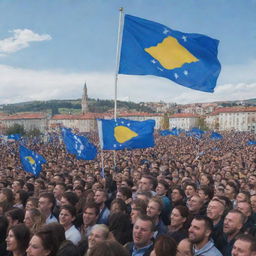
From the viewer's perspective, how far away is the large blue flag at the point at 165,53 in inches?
331

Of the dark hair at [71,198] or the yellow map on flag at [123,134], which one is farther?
the yellow map on flag at [123,134]

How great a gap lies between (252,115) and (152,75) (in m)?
134

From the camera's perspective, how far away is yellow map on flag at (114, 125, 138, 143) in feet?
31.6

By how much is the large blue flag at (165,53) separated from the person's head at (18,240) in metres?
5.10

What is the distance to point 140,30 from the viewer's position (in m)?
8.59

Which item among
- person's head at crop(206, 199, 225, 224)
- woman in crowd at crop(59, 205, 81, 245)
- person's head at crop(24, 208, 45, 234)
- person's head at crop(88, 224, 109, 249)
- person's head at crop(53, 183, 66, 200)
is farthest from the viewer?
person's head at crop(53, 183, 66, 200)

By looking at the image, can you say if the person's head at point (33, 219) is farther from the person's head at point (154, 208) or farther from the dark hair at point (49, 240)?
the person's head at point (154, 208)

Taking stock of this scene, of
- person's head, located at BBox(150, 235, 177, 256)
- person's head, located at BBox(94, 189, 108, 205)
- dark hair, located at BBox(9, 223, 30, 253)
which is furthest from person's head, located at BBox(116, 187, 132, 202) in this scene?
person's head, located at BBox(150, 235, 177, 256)

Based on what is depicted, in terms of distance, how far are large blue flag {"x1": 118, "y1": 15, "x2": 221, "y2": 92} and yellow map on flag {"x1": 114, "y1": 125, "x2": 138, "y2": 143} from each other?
1.83 metres

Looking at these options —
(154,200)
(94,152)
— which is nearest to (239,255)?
(154,200)

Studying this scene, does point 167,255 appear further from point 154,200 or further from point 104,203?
point 104,203

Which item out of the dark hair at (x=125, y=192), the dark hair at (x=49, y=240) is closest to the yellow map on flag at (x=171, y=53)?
the dark hair at (x=125, y=192)

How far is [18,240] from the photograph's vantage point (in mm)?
3949

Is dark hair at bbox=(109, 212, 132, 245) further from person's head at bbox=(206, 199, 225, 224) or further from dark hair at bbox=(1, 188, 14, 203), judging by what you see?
dark hair at bbox=(1, 188, 14, 203)
